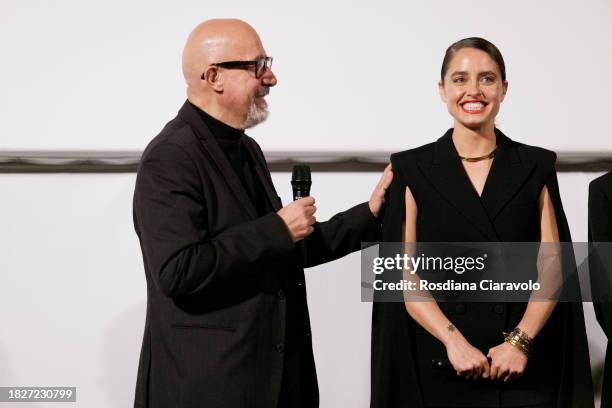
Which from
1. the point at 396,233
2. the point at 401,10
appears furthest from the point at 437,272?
the point at 401,10

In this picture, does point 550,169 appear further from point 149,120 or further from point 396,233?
point 149,120

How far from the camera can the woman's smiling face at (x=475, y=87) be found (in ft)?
7.53

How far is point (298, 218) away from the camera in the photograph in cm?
216

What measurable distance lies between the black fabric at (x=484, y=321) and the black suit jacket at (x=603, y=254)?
0.23 metres

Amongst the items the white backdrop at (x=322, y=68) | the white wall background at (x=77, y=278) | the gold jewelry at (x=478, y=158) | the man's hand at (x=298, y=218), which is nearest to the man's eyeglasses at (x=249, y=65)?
the man's hand at (x=298, y=218)

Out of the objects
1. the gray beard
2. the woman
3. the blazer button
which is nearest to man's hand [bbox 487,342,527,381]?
the woman

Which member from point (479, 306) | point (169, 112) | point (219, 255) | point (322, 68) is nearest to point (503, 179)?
point (479, 306)

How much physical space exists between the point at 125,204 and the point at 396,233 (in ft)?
4.93

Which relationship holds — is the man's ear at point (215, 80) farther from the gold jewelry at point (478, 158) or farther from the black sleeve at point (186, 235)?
the gold jewelry at point (478, 158)

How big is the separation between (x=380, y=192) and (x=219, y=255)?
2.33 feet

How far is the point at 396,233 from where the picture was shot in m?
2.35

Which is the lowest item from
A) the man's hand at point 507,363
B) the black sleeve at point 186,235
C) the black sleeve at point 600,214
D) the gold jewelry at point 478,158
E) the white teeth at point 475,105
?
the man's hand at point 507,363

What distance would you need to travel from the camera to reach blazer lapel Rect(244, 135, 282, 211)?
2422 millimetres

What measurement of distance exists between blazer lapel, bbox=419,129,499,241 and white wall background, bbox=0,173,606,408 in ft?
3.56
